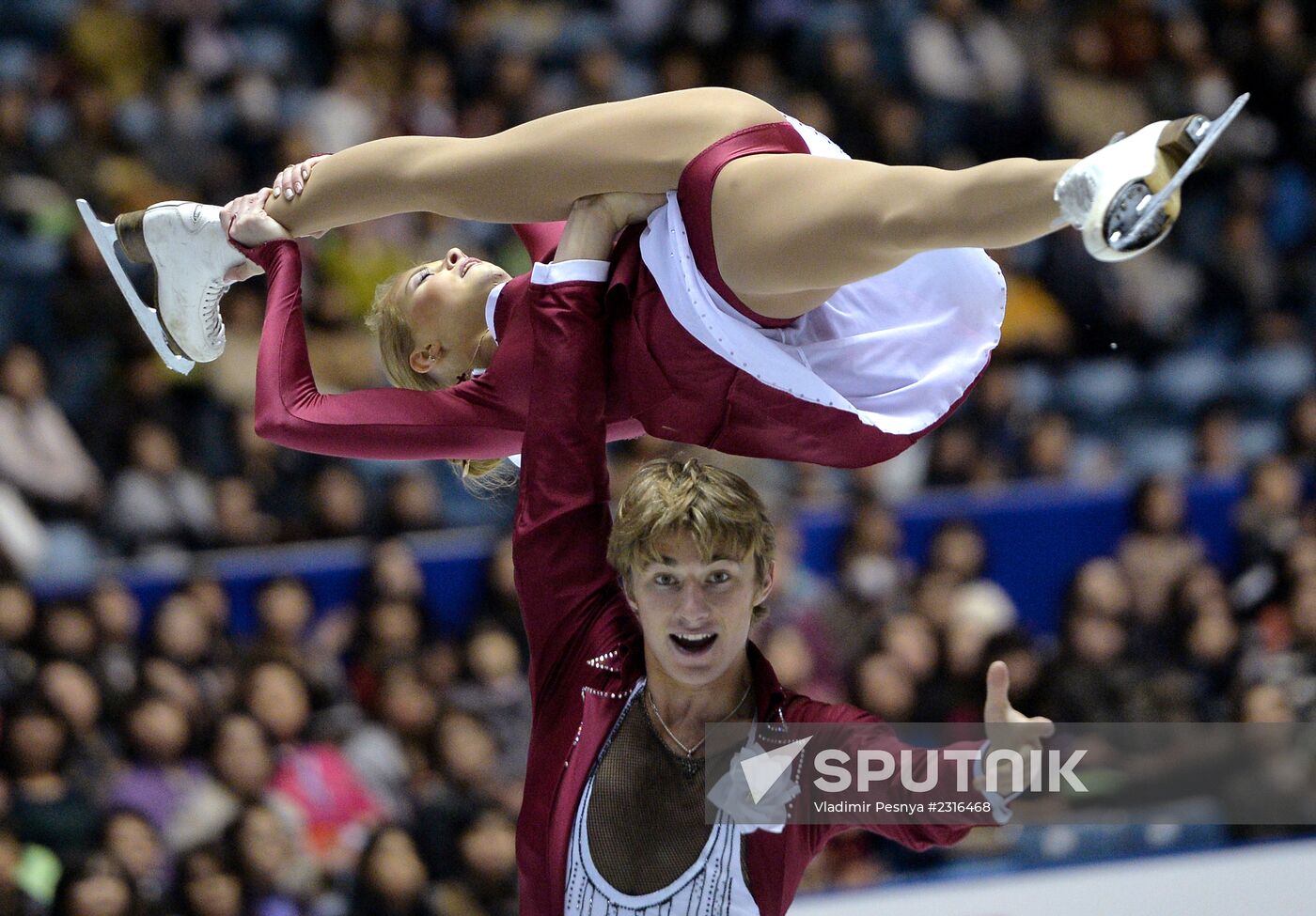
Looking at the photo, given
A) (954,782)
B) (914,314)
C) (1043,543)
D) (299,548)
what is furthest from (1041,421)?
(954,782)

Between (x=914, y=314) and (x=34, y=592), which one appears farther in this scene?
(x=34, y=592)

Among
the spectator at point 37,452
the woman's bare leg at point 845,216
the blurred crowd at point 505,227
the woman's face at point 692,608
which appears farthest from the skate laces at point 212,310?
the spectator at point 37,452

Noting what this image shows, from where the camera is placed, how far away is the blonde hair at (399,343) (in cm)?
362

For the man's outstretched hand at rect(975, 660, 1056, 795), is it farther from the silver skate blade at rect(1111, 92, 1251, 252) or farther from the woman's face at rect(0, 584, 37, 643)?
the woman's face at rect(0, 584, 37, 643)

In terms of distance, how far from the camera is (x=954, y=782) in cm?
272

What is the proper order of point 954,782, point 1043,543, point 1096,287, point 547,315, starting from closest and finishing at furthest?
1. point 954,782
2. point 547,315
3. point 1043,543
4. point 1096,287

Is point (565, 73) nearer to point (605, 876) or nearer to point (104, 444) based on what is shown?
point (104, 444)

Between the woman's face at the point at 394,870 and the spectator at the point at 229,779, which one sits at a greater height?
the spectator at the point at 229,779

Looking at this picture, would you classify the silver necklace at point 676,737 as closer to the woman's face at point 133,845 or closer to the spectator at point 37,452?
the woman's face at point 133,845

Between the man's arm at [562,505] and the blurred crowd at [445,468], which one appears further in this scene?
the blurred crowd at [445,468]

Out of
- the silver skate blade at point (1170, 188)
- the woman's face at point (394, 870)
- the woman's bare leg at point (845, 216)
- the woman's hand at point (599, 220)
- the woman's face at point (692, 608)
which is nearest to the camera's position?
the silver skate blade at point (1170, 188)

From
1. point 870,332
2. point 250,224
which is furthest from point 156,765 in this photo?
point 870,332

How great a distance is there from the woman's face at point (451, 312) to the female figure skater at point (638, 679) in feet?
1.74

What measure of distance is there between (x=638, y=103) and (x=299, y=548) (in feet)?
9.97
